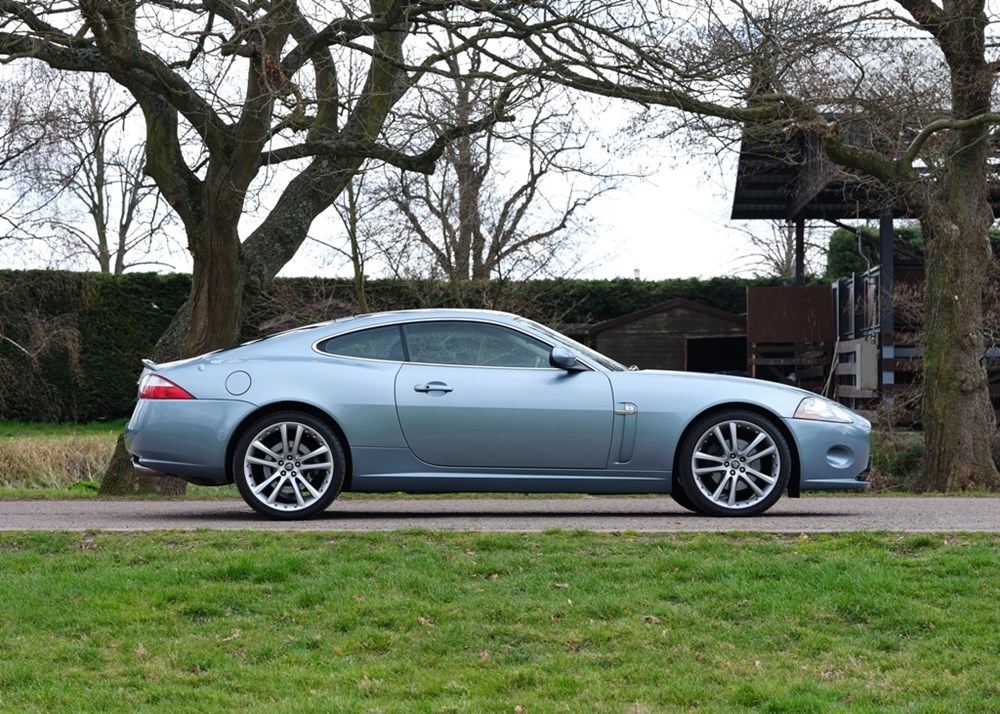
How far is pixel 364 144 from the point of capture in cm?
1391

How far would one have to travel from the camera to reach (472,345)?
29.7 feet

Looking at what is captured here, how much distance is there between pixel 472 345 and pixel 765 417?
82.5 inches

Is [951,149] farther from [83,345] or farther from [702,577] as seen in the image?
[83,345]

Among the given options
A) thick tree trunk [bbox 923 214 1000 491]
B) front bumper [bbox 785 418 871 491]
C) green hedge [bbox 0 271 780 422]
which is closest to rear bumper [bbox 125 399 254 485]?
front bumper [bbox 785 418 871 491]

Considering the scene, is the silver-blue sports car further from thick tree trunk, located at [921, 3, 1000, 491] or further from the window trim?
thick tree trunk, located at [921, 3, 1000, 491]

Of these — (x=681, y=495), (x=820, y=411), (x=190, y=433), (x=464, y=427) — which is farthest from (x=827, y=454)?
(x=190, y=433)

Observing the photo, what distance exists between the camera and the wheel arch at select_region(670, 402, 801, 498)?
8.96 m

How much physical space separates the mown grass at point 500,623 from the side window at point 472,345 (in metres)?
1.77

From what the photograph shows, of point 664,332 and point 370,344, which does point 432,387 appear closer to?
point 370,344

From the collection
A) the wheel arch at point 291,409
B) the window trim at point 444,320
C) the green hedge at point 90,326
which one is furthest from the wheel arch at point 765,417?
the green hedge at point 90,326

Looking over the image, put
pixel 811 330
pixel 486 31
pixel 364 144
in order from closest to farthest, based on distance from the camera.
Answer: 1. pixel 486 31
2. pixel 364 144
3. pixel 811 330

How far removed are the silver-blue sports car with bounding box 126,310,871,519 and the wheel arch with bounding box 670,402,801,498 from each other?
0.01 metres

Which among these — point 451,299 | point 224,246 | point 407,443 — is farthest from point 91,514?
point 451,299

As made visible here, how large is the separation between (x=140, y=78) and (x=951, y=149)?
396 inches
